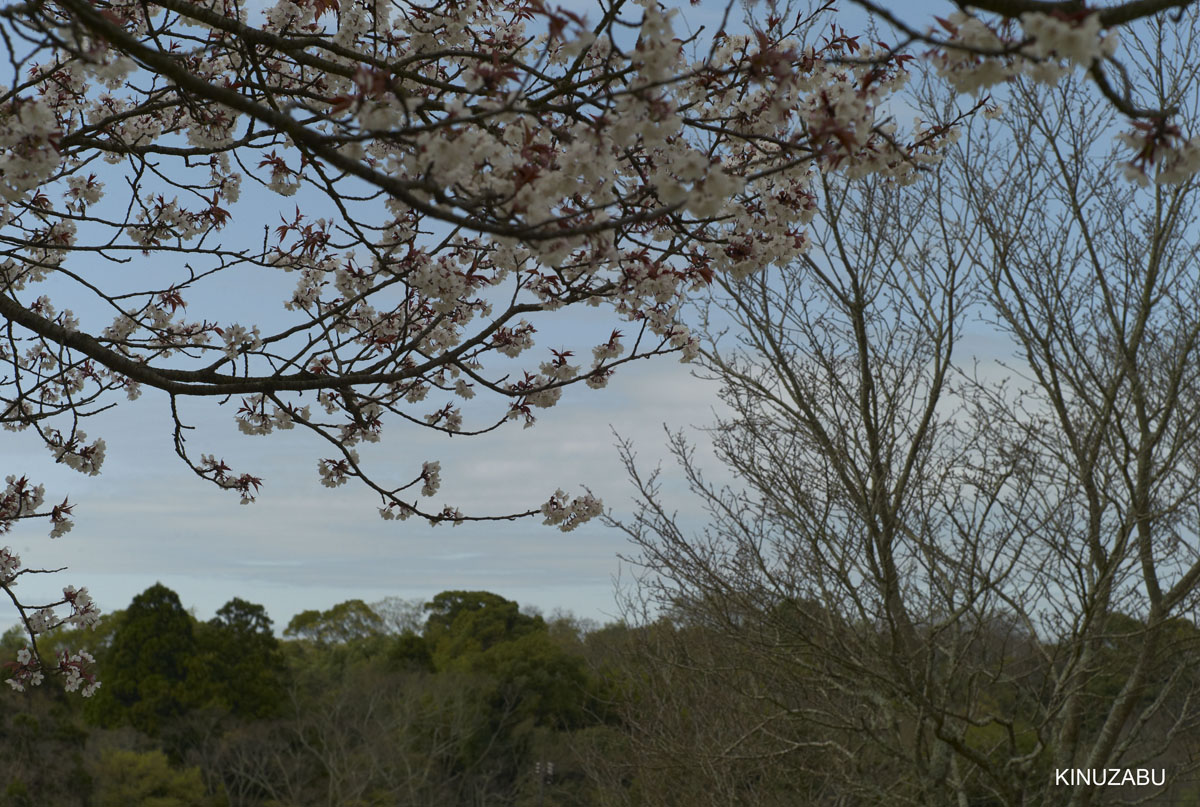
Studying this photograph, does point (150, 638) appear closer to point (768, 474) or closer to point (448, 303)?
point (768, 474)

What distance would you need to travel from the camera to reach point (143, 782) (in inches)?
649

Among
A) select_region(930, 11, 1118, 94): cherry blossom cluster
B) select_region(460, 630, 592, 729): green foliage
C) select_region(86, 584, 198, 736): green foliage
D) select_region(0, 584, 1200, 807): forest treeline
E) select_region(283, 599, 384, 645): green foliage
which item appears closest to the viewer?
select_region(930, 11, 1118, 94): cherry blossom cluster

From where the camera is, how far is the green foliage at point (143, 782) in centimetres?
1631

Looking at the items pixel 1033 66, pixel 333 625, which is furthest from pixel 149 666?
pixel 1033 66

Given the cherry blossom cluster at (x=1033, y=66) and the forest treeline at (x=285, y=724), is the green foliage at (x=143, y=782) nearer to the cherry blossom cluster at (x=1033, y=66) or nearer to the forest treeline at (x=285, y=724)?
the forest treeline at (x=285, y=724)

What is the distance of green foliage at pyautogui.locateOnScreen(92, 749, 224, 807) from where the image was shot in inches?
642

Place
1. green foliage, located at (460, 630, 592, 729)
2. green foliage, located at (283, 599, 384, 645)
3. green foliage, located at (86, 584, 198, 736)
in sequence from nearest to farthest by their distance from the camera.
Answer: green foliage, located at (86, 584, 198, 736) < green foliage, located at (460, 630, 592, 729) < green foliage, located at (283, 599, 384, 645)

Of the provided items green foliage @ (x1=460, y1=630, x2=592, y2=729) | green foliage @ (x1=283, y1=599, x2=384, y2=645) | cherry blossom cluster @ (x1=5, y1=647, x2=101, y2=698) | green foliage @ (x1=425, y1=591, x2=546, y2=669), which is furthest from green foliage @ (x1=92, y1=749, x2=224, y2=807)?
cherry blossom cluster @ (x1=5, y1=647, x2=101, y2=698)

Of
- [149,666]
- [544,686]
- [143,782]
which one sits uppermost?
[149,666]

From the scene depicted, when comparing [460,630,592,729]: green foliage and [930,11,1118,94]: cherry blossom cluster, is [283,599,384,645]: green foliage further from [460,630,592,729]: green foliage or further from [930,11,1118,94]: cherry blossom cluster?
[930,11,1118,94]: cherry blossom cluster

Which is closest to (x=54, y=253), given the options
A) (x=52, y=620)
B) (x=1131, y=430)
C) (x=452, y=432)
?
(x=52, y=620)

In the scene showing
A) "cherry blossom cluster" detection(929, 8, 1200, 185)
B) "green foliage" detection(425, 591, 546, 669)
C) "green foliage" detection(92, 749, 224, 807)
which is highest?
"green foliage" detection(425, 591, 546, 669)

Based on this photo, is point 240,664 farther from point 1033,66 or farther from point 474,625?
point 1033,66

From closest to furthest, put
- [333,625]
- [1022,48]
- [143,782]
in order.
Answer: [1022,48], [143,782], [333,625]
